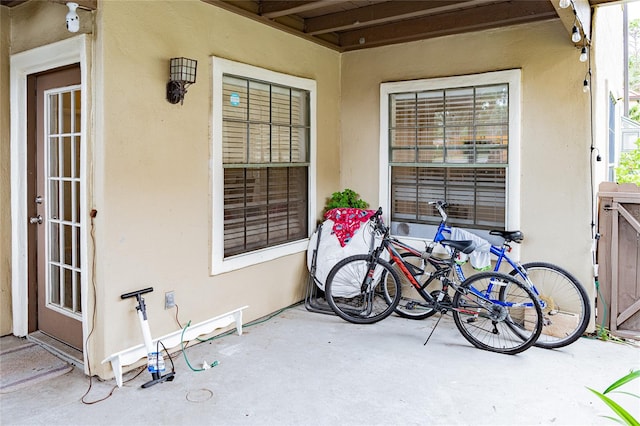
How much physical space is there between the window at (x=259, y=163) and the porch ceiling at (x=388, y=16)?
0.48 m

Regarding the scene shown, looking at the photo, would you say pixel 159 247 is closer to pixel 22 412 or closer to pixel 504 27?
pixel 22 412

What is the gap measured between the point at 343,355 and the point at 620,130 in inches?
243

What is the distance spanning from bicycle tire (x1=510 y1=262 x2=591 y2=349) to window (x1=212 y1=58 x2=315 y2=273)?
2.14 metres

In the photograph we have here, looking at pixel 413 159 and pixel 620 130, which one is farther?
pixel 620 130

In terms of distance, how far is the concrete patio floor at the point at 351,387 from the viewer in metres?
2.66

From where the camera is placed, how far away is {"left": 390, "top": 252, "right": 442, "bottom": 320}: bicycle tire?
4.16 meters

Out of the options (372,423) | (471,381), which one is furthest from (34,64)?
(471,381)

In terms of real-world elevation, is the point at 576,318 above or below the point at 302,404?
above

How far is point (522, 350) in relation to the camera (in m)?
3.51

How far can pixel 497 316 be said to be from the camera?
3.68 m

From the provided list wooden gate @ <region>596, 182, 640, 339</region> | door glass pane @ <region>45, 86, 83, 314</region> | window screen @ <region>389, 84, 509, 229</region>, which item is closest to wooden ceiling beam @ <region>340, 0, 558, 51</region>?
window screen @ <region>389, 84, 509, 229</region>

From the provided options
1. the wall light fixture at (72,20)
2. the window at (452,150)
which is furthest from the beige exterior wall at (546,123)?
the wall light fixture at (72,20)

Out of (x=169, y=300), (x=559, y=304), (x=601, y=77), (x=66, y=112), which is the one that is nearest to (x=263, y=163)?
(x=169, y=300)

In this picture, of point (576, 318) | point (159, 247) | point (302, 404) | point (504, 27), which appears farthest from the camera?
point (504, 27)
